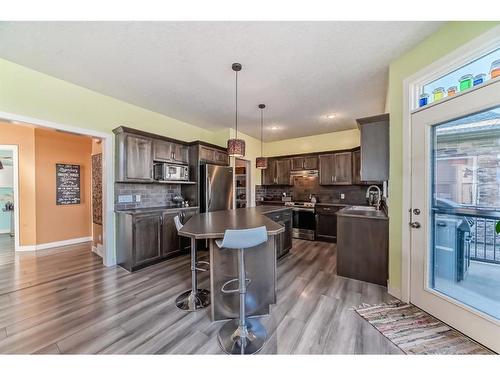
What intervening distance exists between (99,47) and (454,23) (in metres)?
3.41

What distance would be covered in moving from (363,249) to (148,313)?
2695mm

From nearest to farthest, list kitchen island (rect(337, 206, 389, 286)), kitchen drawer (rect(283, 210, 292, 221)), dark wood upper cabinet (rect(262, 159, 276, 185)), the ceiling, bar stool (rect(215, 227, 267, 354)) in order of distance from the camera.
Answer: bar stool (rect(215, 227, 267, 354)) → the ceiling → kitchen island (rect(337, 206, 389, 286)) → kitchen drawer (rect(283, 210, 292, 221)) → dark wood upper cabinet (rect(262, 159, 276, 185))

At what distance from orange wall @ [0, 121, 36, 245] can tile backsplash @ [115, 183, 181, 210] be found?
2.26 metres

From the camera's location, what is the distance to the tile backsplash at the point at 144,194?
348 centimetres

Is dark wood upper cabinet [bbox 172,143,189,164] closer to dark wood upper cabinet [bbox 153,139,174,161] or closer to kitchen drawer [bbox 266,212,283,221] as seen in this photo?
dark wood upper cabinet [bbox 153,139,174,161]

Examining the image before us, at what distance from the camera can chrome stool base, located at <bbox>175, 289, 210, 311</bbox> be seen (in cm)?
215

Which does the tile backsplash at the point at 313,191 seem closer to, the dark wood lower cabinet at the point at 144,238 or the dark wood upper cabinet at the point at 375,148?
the dark wood upper cabinet at the point at 375,148

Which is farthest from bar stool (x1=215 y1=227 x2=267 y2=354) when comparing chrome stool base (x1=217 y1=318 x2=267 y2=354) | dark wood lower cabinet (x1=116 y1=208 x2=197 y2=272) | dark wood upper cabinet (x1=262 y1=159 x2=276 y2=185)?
dark wood upper cabinet (x1=262 y1=159 x2=276 y2=185)

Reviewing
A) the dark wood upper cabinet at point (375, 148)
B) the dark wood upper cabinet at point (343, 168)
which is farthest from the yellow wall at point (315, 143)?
the dark wood upper cabinet at point (375, 148)

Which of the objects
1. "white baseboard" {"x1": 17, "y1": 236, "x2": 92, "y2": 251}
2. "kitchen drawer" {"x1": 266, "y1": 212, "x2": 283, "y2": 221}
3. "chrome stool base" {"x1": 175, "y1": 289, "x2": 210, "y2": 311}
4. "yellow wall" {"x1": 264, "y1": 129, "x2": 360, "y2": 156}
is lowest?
"chrome stool base" {"x1": 175, "y1": 289, "x2": 210, "y2": 311}

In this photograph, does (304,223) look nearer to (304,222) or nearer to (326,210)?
(304,222)

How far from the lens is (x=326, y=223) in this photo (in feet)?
15.5

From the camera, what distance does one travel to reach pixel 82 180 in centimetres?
481

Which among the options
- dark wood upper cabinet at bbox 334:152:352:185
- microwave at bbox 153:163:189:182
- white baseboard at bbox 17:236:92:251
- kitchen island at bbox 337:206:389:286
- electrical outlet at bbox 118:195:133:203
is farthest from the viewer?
dark wood upper cabinet at bbox 334:152:352:185
